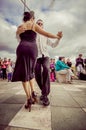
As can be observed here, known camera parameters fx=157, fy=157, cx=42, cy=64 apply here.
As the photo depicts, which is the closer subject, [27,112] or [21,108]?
[27,112]

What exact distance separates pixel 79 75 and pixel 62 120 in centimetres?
1104

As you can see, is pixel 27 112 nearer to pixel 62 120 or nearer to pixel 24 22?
pixel 62 120

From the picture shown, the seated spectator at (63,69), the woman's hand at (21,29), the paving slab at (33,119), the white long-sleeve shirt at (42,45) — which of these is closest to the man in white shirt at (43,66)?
the white long-sleeve shirt at (42,45)

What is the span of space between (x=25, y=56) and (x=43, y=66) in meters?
0.65

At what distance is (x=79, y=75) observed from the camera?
1282 centimetres

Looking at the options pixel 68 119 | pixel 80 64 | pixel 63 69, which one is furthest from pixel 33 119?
pixel 80 64

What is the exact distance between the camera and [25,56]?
2.66 meters

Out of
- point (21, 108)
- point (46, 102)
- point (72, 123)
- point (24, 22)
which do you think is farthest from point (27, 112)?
point (24, 22)

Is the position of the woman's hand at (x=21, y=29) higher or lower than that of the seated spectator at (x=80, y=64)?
higher

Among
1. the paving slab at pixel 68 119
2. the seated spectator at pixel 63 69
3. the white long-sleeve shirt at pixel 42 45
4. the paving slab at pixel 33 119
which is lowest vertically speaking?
the paving slab at pixel 68 119

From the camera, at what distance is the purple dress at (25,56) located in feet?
8.70

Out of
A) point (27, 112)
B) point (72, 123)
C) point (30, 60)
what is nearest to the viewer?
point (72, 123)

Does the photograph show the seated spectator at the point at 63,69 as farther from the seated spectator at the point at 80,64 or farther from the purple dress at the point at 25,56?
the purple dress at the point at 25,56

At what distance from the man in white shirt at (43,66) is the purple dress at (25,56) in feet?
1.72
